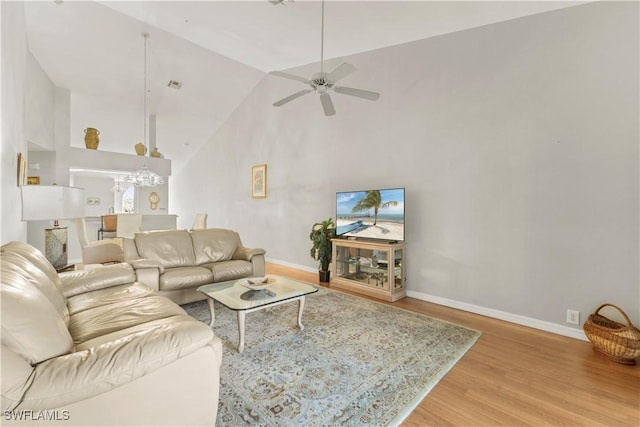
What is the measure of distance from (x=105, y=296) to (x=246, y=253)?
1777mm

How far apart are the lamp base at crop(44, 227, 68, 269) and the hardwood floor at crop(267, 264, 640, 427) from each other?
181 inches

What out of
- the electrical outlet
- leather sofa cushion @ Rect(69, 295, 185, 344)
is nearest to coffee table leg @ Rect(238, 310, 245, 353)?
leather sofa cushion @ Rect(69, 295, 185, 344)

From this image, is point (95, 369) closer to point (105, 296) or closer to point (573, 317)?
point (105, 296)

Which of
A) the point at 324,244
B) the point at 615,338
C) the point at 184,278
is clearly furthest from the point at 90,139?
the point at 615,338

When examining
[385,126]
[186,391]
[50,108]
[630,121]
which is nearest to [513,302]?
[630,121]

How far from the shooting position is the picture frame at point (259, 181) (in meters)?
6.19

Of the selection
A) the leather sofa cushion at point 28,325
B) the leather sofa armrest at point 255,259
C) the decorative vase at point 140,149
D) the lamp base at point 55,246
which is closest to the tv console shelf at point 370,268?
the leather sofa armrest at point 255,259

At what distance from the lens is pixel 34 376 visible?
3.60ft

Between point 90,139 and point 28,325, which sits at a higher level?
point 90,139

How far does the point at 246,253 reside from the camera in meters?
4.01

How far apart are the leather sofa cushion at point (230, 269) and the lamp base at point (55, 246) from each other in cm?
205

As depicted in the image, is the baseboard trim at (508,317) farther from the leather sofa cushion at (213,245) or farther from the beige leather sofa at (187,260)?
the leather sofa cushion at (213,245)

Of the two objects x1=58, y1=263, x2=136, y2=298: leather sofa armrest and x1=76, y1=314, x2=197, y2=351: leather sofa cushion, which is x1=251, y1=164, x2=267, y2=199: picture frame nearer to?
x1=58, y1=263, x2=136, y2=298: leather sofa armrest

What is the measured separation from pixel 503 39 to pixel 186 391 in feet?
13.8
